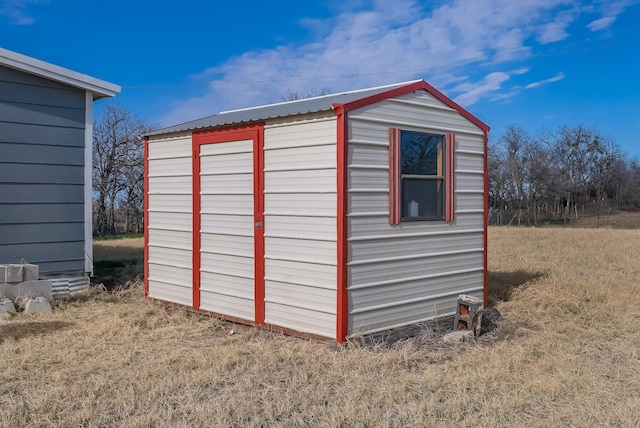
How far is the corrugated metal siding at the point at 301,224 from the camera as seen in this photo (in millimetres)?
4973

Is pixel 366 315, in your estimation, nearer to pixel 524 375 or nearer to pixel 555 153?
pixel 524 375

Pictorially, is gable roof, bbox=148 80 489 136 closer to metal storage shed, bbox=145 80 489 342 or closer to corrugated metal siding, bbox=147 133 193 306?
metal storage shed, bbox=145 80 489 342

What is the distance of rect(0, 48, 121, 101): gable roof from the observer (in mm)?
6668

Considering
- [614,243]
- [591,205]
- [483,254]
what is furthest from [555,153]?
[483,254]

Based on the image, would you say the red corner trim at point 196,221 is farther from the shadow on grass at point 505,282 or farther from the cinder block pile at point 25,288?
the shadow on grass at point 505,282

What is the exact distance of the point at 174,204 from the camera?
666 centimetres

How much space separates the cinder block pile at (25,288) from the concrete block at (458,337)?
14.6ft

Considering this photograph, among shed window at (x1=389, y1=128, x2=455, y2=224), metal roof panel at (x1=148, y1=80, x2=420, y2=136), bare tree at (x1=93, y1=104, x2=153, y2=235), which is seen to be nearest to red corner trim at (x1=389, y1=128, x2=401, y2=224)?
shed window at (x1=389, y1=128, x2=455, y2=224)

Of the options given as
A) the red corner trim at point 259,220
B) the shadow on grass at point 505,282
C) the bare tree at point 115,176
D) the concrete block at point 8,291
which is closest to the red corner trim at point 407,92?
the red corner trim at point 259,220

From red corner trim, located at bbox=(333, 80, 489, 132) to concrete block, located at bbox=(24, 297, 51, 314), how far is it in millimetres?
4099

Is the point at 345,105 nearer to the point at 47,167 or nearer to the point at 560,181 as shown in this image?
the point at 47,167

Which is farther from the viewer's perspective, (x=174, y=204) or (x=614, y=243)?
(x=614, y=243)

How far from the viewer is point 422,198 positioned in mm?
5641

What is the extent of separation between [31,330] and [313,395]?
333 centimetres
